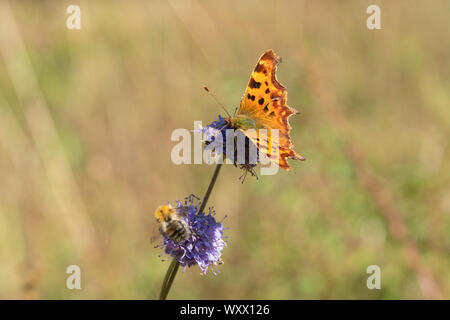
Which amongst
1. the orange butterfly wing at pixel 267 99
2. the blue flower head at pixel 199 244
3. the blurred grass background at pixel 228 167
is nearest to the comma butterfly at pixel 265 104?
the orange butterfly wing at pixel 267 99

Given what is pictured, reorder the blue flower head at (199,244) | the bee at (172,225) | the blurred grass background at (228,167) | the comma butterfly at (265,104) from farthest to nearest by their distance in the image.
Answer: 1. the blurred grass background at (228,167)
2. the comma butterfly at (265,104)
3. the blue flower head at (199,244)
4. the bee at (172,225)

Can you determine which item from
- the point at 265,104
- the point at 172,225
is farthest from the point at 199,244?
the point at 265,104

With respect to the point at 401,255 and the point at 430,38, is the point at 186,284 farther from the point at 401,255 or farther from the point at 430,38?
the point at 430,38

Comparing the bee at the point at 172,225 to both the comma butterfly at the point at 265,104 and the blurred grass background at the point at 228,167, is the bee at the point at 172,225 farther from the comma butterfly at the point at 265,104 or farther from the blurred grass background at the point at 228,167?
the blurred grass background at the point at 228,167

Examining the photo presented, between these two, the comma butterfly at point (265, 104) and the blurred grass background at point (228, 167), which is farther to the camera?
the blurred grass background at point (228, 167)

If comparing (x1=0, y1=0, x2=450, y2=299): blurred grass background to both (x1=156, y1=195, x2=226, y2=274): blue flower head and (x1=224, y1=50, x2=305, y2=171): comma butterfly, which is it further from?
(x1=224, y1=50, x2=305, y2=171): comma butterfly
